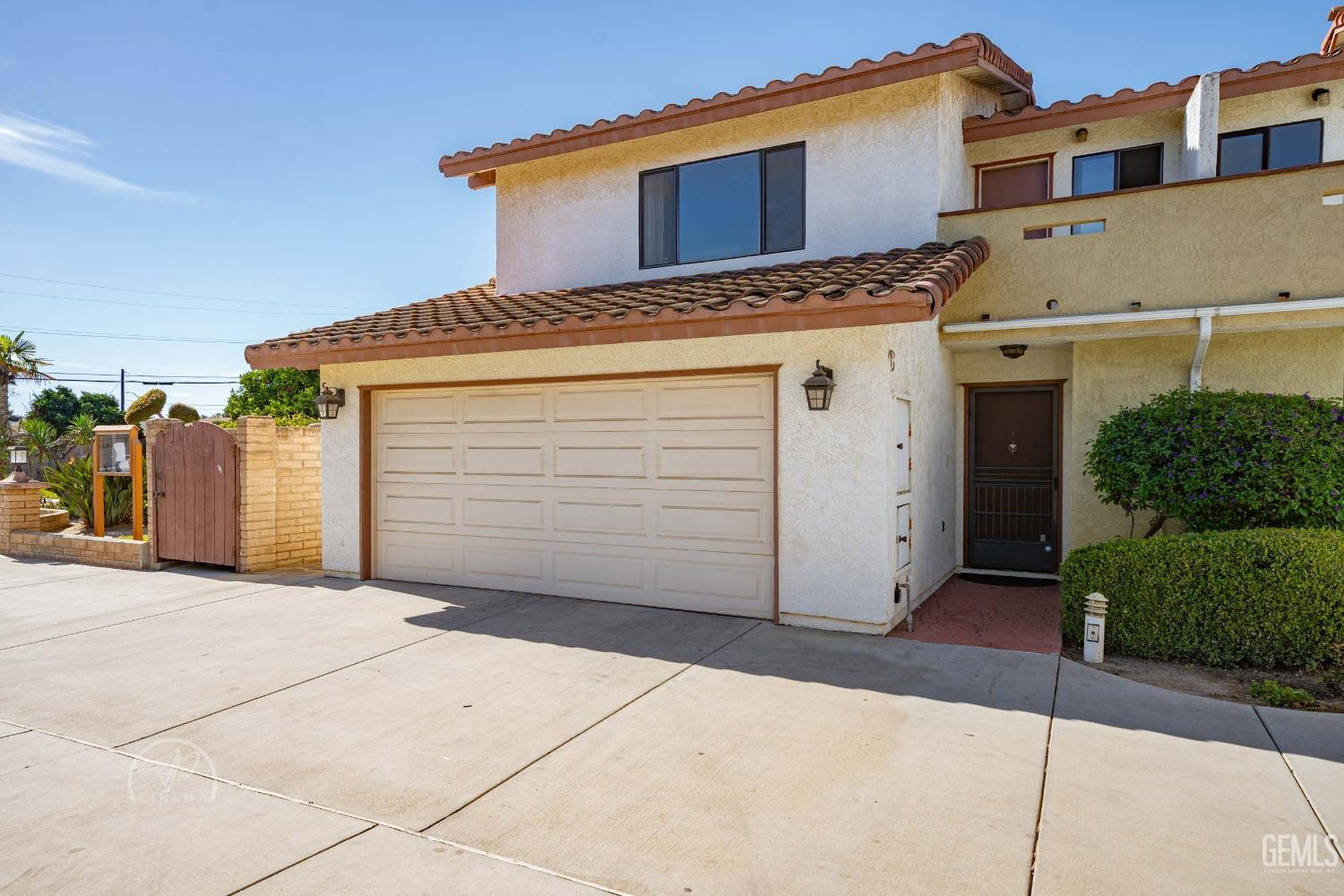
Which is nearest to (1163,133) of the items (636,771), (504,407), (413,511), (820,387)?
(820,387)

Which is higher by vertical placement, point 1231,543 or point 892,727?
point 1231,543

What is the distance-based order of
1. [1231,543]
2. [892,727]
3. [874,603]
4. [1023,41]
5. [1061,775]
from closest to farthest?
[1061,775], [892,727], [1231,543], [874,603], [1023,41]

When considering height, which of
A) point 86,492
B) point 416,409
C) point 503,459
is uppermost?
point 416,409

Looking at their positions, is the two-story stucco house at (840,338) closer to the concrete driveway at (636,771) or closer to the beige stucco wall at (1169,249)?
the beige stucco wall at (1169,249)

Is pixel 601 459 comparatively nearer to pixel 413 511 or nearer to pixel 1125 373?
pixel 413 511

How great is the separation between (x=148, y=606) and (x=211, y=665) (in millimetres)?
2963

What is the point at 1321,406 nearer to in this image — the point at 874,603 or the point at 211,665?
the point at 874,603

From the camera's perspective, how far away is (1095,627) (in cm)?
614

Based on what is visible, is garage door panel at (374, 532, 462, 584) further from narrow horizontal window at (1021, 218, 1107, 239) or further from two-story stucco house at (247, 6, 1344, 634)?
narrow horizontal window at (1021, 218, 1107, 239)

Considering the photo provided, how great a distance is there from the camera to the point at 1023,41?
9.74 metres

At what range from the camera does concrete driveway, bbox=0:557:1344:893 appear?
10.5 feet

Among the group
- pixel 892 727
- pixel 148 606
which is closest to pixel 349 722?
pixel 892 727

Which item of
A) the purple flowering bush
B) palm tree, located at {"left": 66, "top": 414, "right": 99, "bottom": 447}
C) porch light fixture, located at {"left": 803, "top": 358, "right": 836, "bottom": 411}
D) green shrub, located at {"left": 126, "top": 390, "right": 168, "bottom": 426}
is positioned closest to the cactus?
green shrub, located at {"left": 126, "top": 390, "right": 168, "bottom": 426}

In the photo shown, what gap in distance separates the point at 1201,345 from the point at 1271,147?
9.33 feet
